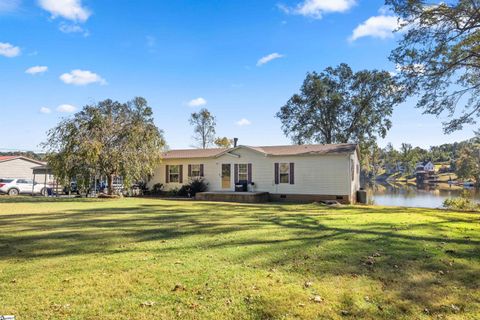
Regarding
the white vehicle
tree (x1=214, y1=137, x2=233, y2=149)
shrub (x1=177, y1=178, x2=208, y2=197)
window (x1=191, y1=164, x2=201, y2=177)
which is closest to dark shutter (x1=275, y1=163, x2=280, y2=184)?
shrub (x1=177, y1=178, x2=208, y2=197)

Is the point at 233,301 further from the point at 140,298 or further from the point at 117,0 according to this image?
the point at 117,0

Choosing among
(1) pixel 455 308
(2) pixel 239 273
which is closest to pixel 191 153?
(2) pixel 239 273

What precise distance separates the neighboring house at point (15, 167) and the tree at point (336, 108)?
26.9 metres

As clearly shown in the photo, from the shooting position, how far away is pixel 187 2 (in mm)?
13695

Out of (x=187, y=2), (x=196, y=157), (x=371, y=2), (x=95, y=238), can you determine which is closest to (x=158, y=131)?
(x=196, y=157)

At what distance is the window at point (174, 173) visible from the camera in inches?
983

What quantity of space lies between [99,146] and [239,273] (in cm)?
1585

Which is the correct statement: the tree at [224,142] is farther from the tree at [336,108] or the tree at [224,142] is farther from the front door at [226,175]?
the front door at [226,175]

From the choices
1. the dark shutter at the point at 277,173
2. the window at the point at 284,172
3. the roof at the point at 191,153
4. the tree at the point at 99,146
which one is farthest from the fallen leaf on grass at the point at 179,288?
the roof at the point at 191,153

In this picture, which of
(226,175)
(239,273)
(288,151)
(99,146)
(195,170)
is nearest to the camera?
(239,273)

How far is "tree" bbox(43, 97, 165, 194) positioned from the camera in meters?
18.6

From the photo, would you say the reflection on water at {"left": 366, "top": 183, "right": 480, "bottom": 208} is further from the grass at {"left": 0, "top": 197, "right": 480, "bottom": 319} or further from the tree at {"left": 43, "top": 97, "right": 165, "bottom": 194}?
the grass at {"left": 0, "top": 197, "right": 480, "bottom": 319}

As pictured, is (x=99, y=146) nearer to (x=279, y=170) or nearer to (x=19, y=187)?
(x=279, y=170)

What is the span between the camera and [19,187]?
2744cm
